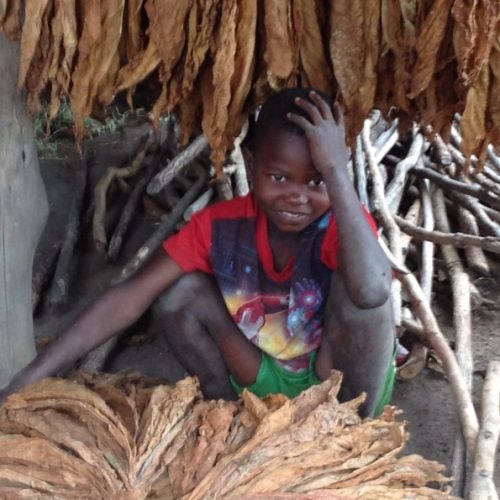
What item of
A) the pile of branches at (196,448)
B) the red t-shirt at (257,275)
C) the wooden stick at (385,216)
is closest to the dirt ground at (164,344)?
the wooden stick at (385,216)

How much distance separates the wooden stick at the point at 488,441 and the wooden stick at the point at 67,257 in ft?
5.84

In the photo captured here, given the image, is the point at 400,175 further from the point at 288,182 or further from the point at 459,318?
the point at 288,182

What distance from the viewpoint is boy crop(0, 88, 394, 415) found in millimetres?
1896

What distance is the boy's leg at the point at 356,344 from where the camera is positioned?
78.6 inches

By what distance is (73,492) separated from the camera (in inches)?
56.1

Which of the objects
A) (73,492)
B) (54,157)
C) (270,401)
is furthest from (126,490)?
(54,157)

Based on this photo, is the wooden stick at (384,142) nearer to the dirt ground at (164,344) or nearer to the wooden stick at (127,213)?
the dirt ground at (164,344)

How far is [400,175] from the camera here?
12.6 feet

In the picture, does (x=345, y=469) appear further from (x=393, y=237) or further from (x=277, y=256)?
(x=393, y=237)

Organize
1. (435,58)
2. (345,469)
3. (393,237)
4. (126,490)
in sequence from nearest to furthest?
1. (126,490)
2. (345,469)
3. (435,58)
4. (393,237)

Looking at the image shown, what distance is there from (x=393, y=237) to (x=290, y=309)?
3.99ft

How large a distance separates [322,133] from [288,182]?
6.0 inches

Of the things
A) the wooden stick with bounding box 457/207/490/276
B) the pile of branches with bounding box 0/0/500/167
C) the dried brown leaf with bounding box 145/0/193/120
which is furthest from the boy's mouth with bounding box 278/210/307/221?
the wooden stick with bounding box 457/207/490/276

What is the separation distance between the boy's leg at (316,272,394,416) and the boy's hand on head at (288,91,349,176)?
29 centimetres
